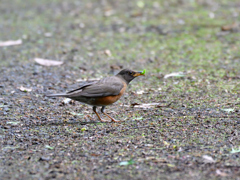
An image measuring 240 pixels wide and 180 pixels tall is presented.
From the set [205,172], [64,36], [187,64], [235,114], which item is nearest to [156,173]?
[205,172]

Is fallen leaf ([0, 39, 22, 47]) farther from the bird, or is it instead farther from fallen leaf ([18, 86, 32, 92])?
the bird

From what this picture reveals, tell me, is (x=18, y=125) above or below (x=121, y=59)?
below

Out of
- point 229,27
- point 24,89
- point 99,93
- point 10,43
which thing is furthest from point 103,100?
point 229,27

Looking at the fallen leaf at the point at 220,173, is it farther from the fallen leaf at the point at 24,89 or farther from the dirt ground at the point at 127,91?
the fallen leaf at the point at 24,89

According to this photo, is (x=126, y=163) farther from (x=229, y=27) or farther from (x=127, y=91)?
(x=229, y=27)

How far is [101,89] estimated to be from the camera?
543 centimetres

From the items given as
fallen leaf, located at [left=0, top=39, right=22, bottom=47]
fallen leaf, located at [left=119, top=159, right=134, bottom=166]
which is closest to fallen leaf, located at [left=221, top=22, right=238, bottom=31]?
fallen leaf, located at [left=0, top=39, right=22, bottom=47]

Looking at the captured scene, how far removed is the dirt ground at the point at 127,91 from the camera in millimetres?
4000

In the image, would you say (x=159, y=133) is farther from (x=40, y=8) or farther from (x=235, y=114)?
(x=40, y=8)

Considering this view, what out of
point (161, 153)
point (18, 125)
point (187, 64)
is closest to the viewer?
point (161, 153)

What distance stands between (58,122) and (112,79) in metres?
1.00

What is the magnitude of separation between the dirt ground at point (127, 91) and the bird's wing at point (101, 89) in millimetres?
413

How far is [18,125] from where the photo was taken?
5.23 m

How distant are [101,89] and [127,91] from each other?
1412 mm
